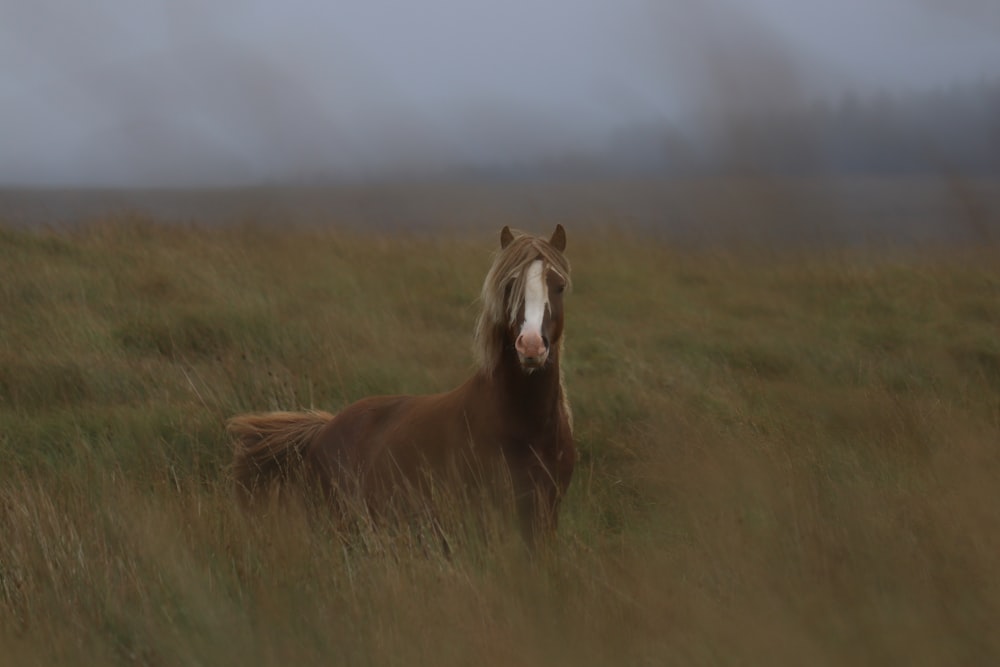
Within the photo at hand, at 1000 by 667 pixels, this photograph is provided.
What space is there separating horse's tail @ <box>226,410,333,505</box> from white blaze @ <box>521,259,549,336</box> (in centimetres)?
158

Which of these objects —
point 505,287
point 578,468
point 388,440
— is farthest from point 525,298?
point 578,468

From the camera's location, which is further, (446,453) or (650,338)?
(650,338)

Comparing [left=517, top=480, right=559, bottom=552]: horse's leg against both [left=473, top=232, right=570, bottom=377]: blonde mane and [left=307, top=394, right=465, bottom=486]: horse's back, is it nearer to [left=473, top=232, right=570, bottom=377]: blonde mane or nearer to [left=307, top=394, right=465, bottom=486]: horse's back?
[left=307, top=394, right=465, bottom=486]: horse's back

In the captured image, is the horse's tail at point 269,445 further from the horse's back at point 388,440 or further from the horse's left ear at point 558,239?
the horse's left ear at point 558,239

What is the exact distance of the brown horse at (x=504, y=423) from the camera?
4.00 metres

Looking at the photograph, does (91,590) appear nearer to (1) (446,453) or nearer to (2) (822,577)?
(1) (446,453)

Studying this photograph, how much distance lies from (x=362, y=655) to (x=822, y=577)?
4.10 ft

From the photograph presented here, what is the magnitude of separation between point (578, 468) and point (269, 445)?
59.6 inches

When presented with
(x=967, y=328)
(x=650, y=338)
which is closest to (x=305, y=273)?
(x=650, y=338)

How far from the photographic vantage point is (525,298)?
157 inches

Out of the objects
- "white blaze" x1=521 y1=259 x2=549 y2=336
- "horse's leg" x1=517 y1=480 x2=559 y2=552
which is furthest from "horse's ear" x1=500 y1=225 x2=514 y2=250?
"horse's leg" x1=517 y1=480 x2=559 y2=552

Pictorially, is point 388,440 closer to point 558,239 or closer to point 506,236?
point 506,236

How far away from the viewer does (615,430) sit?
5973mm

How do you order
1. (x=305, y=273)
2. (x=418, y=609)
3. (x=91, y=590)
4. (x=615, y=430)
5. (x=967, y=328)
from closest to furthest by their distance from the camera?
1. (x=418, y=609)
2. (x=91, y=590)
3. (x=615, y=430)
4. (x=967, y=328)
5. (x=305, y=273)
